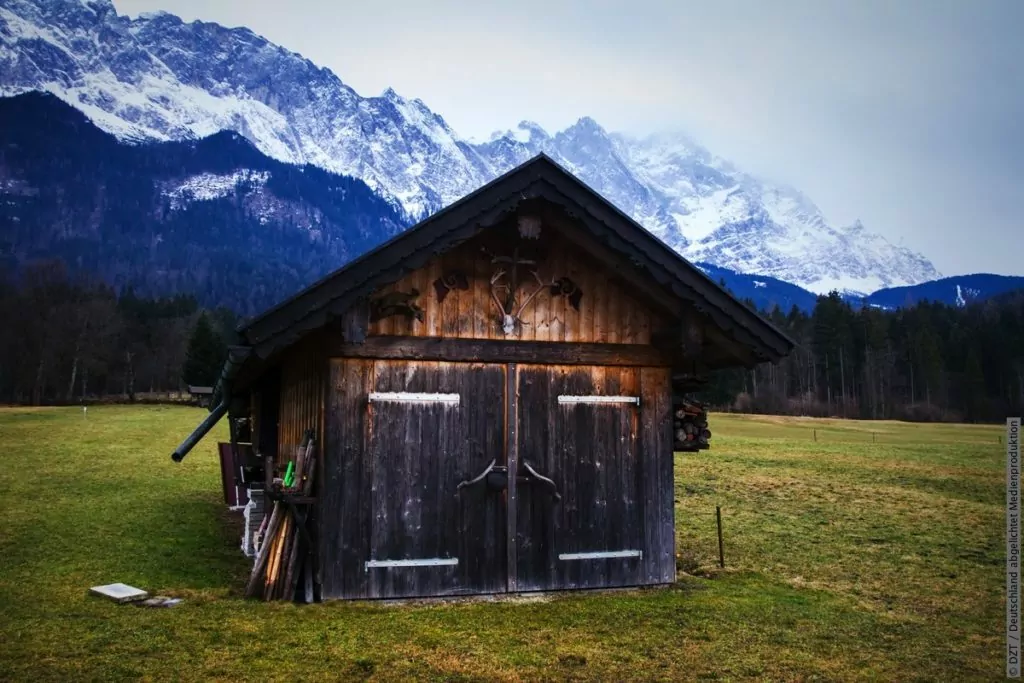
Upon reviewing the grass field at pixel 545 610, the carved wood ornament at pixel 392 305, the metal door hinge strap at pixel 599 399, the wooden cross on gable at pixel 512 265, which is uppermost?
the wooden cross on gable at pixel 512 265

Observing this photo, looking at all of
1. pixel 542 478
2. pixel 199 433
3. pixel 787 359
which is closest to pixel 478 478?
pixel 542 478

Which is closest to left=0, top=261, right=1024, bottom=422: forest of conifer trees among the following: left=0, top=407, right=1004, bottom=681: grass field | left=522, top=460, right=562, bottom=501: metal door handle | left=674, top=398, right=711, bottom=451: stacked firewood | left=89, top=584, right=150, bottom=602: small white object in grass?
left=0, top=407, right=1004, bottom=681: grass field

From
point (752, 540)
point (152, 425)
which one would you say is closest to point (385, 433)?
point (752, 540)

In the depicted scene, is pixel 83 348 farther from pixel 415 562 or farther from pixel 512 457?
pixel 512 457

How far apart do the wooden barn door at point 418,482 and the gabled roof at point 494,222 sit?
45.3 inches

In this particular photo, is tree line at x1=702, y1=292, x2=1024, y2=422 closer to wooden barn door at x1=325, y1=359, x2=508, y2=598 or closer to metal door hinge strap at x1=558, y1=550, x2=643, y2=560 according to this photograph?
metal door hinge strap at x1=558, y1=550, x2=643, y2=560

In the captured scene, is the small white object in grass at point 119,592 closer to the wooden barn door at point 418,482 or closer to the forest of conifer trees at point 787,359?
the wooden barn door at point 418,482

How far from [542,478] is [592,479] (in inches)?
33.1

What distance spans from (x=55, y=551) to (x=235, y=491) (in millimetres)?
6919

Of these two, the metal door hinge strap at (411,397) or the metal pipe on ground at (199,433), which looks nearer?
the metal door hinge strap at (411,397)

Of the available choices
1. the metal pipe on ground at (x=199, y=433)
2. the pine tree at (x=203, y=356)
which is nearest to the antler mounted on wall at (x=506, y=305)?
the metal pipe on ground at (x=199, y=433)

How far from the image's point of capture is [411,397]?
37.0 feet

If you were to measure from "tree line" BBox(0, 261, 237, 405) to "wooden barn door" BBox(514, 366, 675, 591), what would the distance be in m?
65.7

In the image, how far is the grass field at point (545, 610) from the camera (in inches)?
336
